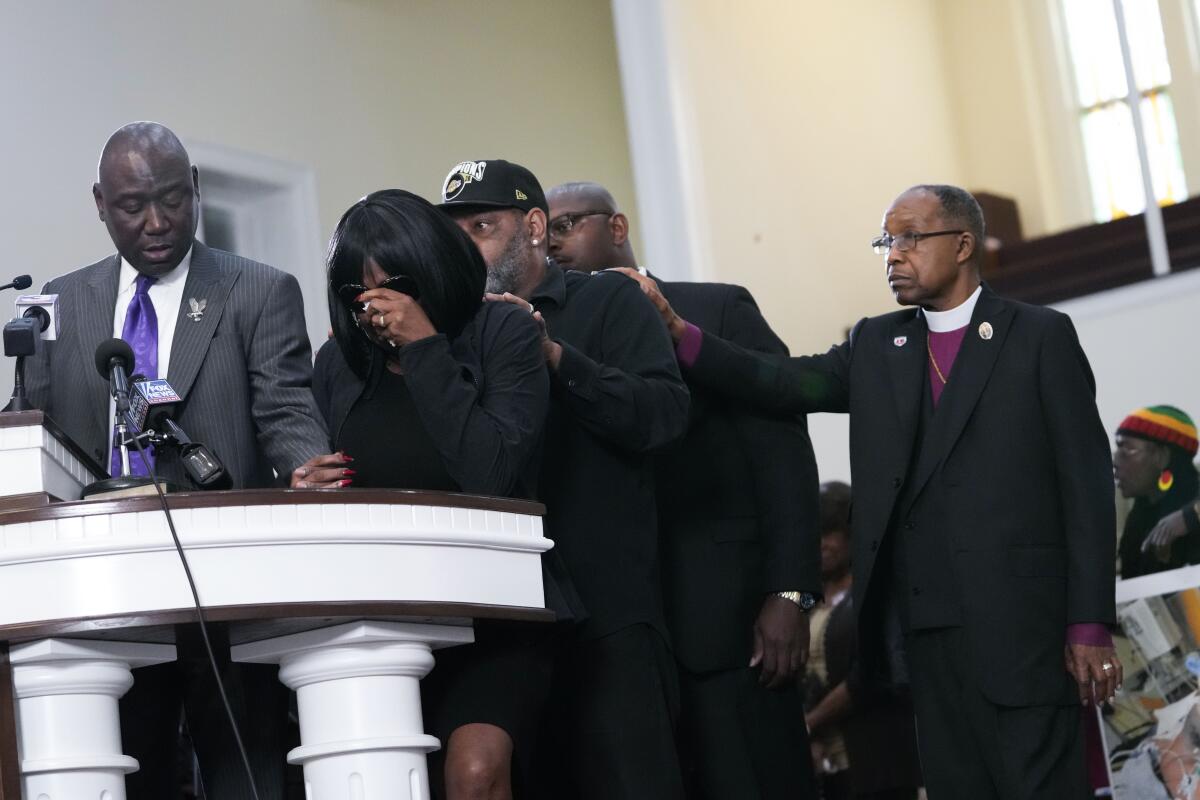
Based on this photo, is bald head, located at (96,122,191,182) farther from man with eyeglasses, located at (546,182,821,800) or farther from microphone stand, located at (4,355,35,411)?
man with eyeglasses, located at (546,182,821,800)

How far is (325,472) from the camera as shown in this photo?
265 cm

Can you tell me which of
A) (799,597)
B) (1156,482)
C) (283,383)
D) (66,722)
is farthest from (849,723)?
(66,722)

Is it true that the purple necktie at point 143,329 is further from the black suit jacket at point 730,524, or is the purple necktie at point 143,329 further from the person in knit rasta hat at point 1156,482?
the person in knit rasta hat at point 1156,482

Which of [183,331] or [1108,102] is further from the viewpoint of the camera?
[1108,102]

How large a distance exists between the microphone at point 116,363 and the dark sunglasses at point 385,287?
349mm

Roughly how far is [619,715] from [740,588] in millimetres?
750

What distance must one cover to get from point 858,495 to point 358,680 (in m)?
1.59

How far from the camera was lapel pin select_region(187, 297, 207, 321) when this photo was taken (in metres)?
3.03

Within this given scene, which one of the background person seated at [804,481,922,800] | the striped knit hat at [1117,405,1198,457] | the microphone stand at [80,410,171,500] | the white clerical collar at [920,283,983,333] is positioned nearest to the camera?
the microphone stand at [80,410,171,500]

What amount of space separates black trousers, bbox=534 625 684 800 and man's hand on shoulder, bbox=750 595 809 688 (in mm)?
584

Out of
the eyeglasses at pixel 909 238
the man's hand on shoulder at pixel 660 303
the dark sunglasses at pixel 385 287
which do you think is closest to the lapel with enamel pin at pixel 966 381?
the eyeglasses at pixel 909 238

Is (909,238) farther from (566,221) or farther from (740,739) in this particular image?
(740,739)

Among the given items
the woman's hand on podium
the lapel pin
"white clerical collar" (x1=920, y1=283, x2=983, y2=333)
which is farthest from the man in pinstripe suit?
"white clerical collar" (x1=920, y1=283, x2=983, y2=333)

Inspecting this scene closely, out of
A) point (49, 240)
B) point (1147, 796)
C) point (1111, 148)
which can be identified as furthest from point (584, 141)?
point (1147, 796)
